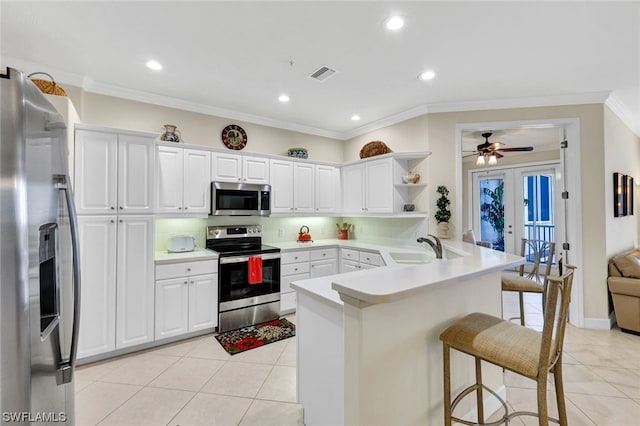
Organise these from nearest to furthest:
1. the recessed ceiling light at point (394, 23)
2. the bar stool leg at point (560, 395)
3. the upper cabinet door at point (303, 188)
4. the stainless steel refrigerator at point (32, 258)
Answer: the stainless steel refrigerator at point (32, 258), the bar stool leg at point (560, 395), the recessed ceiling light at point (394, 23), the upper cabinet door at point (303, 188)

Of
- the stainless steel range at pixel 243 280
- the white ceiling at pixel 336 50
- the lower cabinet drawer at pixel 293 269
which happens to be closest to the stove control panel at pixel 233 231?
the stainless steel range at pixel 243 280

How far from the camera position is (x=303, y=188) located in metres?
4.37

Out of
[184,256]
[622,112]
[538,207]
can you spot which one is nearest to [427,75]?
[622,112]

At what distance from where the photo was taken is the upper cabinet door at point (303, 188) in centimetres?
430

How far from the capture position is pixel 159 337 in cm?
290

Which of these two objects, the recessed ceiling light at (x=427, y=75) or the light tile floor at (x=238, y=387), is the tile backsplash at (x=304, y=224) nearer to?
the light tile floor at (x=238, y=387)

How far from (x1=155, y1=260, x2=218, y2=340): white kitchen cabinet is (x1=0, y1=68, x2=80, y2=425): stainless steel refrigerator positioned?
171cm

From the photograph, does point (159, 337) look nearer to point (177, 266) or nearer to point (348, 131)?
point (177, 266)

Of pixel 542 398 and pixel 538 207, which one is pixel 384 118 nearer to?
pixel 542 398

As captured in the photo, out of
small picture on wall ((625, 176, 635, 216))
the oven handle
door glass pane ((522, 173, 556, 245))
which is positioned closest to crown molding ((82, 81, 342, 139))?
the oven handle

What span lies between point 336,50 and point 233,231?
2.58 m

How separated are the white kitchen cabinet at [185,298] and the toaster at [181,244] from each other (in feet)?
1.16

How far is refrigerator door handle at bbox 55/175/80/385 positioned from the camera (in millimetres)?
1226

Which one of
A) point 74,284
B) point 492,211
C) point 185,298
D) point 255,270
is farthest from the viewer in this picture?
point 492,211
